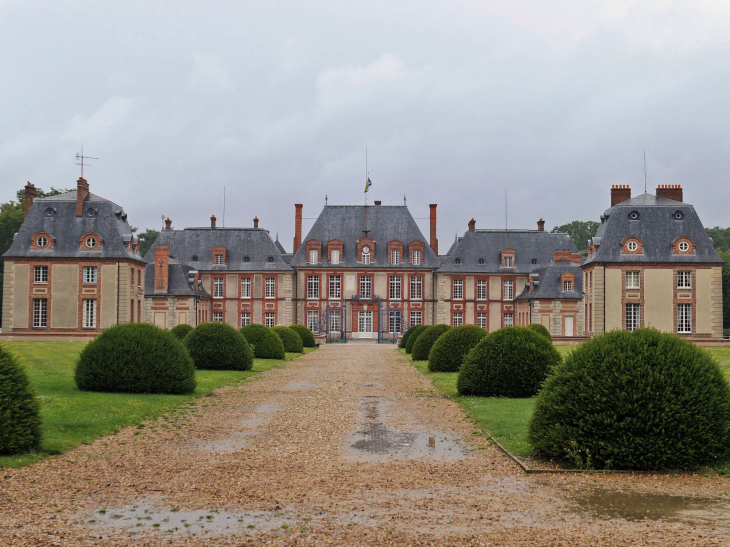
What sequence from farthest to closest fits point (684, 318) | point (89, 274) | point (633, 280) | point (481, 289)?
point (481, 289), point (89, 274), point (684, 318), point (633, 280)

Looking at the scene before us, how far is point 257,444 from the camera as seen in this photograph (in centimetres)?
1009

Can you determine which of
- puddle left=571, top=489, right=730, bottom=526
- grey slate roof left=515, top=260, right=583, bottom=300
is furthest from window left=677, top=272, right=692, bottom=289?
puddle left=571, top=489, right=730, bottom=526

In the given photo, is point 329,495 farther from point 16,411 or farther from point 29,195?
point 29,195

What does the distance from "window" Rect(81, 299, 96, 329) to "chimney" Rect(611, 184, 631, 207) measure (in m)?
30.0

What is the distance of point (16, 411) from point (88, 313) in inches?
1359

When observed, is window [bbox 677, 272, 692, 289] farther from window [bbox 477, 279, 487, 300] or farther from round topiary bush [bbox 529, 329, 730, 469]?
round topiary bush [bbox 529, 329, 730, 469]

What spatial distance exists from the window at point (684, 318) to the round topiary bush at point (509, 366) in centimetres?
2833

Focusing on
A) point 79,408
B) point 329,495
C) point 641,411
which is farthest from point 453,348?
point 329,495

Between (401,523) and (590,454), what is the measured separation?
10.6ft

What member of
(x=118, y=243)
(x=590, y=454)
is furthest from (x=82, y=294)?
(x=590, y=454)

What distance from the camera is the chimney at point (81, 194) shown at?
139ft

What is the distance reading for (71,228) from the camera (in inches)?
1654

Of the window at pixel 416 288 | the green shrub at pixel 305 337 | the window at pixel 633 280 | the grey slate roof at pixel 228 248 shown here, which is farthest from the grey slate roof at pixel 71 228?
the window at pixel 633 280

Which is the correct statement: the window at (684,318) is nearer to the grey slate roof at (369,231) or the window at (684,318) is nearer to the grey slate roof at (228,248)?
the grey slate roof at (369,231)
